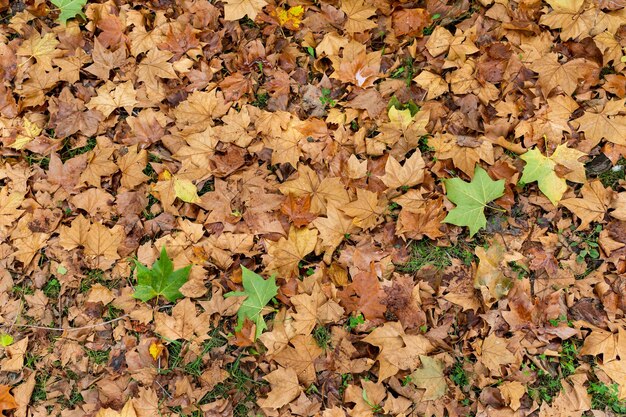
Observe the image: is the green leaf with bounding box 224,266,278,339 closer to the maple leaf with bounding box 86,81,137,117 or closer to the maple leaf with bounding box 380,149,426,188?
the maple leaf with bounding box 380,149,426,188

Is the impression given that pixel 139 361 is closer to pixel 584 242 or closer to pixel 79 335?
pixel 79 335

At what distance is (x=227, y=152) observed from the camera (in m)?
2.81

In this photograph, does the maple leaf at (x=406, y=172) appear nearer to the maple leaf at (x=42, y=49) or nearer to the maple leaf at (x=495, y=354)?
the maple leaf at (x=495, y=354)

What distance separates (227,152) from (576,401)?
218cm

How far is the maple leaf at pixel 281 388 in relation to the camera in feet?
7.54

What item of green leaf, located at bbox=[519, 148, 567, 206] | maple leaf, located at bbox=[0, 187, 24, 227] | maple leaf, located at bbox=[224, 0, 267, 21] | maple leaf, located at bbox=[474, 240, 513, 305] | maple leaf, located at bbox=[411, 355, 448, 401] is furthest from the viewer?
maple leaf, located at bbox=[224, 0, 267, 21]

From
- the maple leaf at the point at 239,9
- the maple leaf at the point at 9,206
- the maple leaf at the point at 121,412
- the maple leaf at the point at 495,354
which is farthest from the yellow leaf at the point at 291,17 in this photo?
the maple leaf at the point at 121,412

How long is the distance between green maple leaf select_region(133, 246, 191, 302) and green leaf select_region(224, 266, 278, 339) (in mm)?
322

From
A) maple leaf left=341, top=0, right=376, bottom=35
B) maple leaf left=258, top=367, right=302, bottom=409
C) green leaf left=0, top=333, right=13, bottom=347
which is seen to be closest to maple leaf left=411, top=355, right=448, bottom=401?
maple leaf left=258, top=367, right=302, bottom=409

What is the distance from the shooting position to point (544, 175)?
8.34 feet

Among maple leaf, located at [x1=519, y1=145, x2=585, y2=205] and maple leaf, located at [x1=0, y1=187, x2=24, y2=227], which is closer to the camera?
maple leaf, located at [x1=519, y1=145, x2=585, y2=205]

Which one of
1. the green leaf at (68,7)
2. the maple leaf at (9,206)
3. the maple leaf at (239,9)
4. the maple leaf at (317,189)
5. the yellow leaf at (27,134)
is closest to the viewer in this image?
the maple leaf at (317,189)

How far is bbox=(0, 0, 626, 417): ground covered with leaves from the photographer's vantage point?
92.0 inches

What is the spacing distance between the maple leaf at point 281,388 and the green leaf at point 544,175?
156 centimetres
